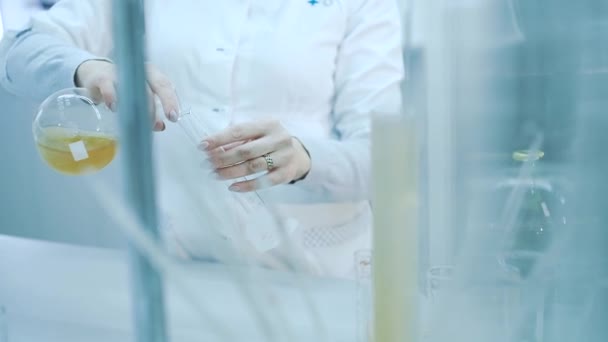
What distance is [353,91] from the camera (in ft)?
2.54

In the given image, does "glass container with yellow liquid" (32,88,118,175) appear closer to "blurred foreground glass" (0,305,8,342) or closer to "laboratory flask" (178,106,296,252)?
"laboratory flask" (178,106,296,252)

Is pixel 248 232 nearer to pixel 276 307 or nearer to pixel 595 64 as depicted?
pixel 276 307

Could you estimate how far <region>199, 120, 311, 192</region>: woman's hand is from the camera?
0.45m

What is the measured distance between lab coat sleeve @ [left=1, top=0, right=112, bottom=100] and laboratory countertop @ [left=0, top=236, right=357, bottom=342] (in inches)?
7.9

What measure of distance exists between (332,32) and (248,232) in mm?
460

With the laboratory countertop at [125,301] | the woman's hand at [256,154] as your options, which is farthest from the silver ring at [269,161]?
the laboratory countertop at [125,301]

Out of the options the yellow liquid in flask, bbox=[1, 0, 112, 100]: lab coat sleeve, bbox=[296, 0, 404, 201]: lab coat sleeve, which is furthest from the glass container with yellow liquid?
bbox=[296, 0, 404, 201]: lab coat sleeve

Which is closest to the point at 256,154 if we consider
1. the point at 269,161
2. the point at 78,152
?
the point at 269,161

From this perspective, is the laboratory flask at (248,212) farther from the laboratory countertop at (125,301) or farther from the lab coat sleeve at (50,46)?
the lab coat sleeve at (50,46)

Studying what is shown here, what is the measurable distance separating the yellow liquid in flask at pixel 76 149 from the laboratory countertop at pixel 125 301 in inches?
3.1

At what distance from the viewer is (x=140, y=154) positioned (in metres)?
0.26

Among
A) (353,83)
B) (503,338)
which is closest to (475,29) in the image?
(503,338)

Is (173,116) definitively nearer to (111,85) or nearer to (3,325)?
(111,85)

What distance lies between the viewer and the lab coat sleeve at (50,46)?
2.15 feet
